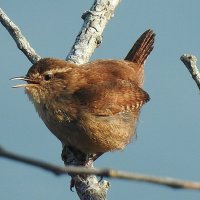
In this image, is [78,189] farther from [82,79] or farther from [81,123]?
[82,79]

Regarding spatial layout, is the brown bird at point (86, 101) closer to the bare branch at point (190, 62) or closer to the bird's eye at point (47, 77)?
the bird's eye at point (47, 77)

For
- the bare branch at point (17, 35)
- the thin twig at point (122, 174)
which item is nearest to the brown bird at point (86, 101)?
the bare branch at point (17, 35)

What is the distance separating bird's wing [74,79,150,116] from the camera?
497 centimetres

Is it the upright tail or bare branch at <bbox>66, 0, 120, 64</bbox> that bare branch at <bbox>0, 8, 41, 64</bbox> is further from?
the upright tail

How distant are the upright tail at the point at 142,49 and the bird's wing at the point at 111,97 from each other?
71 centimetres

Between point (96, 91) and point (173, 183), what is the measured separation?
4300 millimetres

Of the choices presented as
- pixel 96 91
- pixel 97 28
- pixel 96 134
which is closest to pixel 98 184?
pixel 96 134

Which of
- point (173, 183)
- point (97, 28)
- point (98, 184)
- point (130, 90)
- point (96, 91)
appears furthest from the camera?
point (97, 28)

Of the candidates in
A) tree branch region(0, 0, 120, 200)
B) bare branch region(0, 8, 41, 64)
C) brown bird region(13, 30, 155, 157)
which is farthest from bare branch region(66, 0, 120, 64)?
bare branch region(0, 8, 41, 64)

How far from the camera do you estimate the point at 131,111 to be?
5453mm

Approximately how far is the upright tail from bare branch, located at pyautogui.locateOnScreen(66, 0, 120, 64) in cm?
61

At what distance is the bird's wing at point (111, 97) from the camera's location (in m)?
4.97

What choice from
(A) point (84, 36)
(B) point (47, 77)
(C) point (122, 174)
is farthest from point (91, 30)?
(C) point (122, 174)

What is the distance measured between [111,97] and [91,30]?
1.01m
